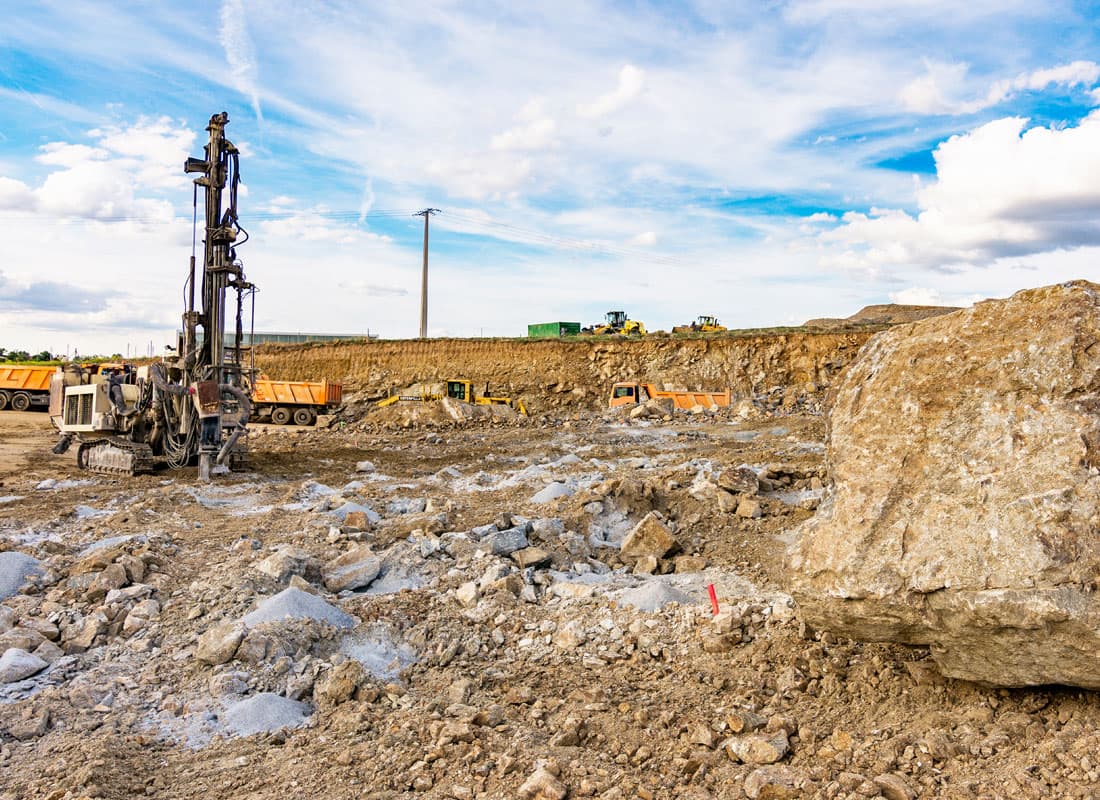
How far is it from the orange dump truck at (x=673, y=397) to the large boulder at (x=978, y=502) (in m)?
21.3

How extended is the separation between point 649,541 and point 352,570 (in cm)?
259

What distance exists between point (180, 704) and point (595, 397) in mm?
29221

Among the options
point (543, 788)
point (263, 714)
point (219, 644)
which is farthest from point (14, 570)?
point (543, 788)

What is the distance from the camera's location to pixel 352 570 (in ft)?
21.4

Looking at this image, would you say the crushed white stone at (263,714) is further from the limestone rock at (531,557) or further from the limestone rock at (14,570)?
the limestone rock at (14,570)

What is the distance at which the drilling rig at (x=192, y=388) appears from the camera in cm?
1423

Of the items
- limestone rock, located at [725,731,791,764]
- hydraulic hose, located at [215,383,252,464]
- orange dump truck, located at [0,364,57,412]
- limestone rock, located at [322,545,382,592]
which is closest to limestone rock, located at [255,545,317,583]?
limestone rock, located at [322,545,382,592]

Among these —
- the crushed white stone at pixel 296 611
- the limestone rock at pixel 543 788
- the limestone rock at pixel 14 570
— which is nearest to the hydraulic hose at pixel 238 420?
the limestone rock at pixel 14 570

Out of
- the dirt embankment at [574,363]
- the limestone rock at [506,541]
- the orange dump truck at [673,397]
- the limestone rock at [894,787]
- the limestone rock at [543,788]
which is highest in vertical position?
the dirt embankment at [574,363]

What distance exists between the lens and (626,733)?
3967 millimetres

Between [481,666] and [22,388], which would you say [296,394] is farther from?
[481,666]

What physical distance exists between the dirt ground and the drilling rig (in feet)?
17.3

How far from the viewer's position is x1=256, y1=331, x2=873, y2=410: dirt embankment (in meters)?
31.8

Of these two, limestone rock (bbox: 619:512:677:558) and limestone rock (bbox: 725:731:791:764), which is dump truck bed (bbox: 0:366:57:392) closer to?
limestone rock (bbox: 619:512:677:558)
